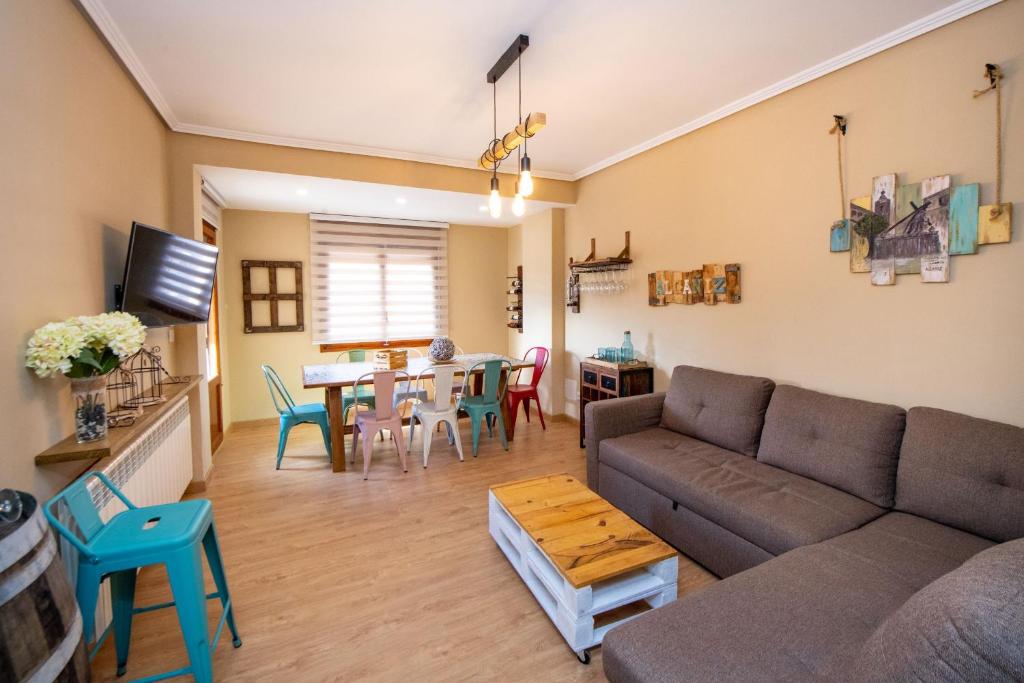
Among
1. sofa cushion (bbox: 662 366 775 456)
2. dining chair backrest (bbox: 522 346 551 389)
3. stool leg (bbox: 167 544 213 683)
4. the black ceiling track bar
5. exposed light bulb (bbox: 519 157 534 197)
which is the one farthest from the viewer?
dining chair backrest (bbox: 522 346 551 389)

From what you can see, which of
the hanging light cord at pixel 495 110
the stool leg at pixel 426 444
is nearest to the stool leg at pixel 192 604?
the stool leg at pixel 426 444

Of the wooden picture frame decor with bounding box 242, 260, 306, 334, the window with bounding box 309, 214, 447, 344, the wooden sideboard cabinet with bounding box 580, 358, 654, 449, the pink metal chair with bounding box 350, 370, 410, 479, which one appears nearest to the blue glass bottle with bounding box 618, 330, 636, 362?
the wooden sideboard cabinet with bounding box 580, 358, 654, 449

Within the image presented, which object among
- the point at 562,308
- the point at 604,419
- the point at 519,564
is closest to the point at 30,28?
the point at 519,564

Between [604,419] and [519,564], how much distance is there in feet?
3.81

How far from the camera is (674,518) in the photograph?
2434 mm

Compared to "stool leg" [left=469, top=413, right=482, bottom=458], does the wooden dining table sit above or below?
above

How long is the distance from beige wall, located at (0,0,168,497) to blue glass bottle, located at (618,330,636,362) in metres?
3.54

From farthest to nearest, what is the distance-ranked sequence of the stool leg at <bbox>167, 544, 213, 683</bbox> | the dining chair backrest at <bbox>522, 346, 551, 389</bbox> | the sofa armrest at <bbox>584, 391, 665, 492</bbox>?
the dining chair backrest at <bbox>522, 346, 551, 389</bbox> → the sofa armrest at <bbox>584, 391, 665, 492</bbox> → the stool leg at <bbox>167, 544, 213, 683</bbox>

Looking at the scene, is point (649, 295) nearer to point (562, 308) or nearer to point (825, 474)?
point (562, 308)

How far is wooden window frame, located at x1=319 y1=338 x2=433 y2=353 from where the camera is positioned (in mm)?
5430

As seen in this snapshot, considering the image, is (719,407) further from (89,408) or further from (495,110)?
(89,408)

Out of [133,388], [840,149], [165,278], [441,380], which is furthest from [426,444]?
[840,149]

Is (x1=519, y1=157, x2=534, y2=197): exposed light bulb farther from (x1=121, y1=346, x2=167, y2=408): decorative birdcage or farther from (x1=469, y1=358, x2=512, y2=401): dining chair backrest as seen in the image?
(x1=121, y1=346, x2=167, y2=408): decorative birdcage

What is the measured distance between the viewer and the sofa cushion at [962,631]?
0.69 metres
